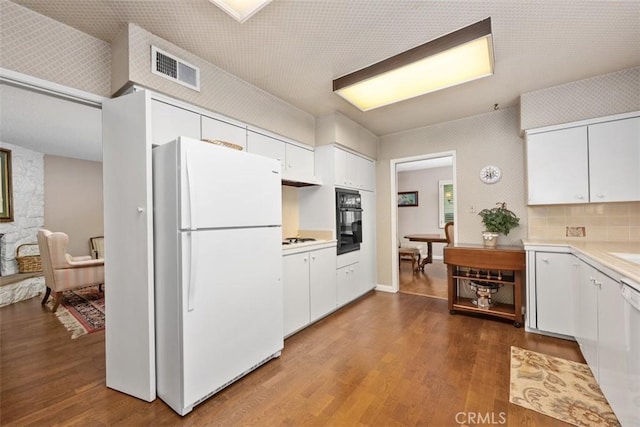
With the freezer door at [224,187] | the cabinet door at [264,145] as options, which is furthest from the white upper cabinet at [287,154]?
the freezer door at [224,187]

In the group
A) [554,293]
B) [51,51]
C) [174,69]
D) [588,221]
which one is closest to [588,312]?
[554,293]

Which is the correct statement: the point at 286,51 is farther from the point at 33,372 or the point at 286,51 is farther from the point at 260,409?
the point at 33,372

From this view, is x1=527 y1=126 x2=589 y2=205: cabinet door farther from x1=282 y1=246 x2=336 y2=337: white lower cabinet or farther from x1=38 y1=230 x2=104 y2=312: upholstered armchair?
x1=38 y1=230 x2=104 y2=312: upholstered armchair

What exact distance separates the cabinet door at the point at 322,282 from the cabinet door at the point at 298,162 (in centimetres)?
100

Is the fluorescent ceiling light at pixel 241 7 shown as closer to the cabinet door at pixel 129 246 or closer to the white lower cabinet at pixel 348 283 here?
the cabinet door at pixel 129 246

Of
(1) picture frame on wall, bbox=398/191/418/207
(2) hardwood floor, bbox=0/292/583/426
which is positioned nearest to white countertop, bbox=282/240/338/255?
(2) hardwood floor, bbox=0/292/583/426

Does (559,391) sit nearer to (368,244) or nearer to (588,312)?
(588,312)

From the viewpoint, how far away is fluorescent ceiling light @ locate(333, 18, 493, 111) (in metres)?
1.84

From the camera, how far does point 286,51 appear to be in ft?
6.93

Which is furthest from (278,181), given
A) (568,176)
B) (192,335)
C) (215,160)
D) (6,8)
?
(568,176)

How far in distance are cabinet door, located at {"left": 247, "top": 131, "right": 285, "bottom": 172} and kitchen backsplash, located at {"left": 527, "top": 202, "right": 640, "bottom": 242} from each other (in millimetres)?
3007

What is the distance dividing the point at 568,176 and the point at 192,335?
→ 12.1 ft

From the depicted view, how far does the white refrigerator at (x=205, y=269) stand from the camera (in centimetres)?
158

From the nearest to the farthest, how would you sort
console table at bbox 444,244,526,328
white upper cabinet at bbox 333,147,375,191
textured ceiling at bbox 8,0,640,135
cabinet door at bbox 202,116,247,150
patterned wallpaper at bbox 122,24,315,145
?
textured ceiling at bbox 8,0,640,135
patterned wallpaper at bbox 122,24,315,145
cabinet door at bbox 202,116,247,150
console table at bbox 444,244,526,328
white upper cabinet at bbox 333,147,375,191
